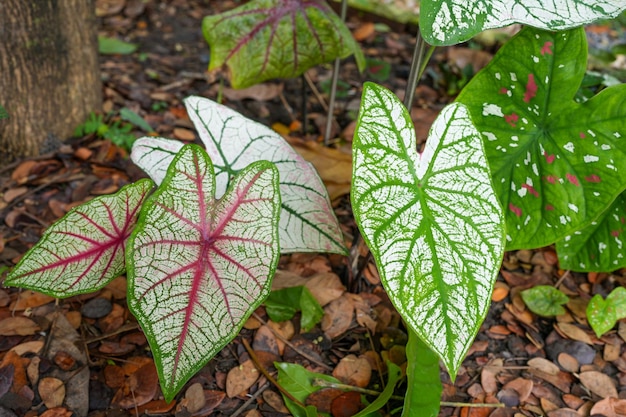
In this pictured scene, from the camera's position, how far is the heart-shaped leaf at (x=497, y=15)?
986mm

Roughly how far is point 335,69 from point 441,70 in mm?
716

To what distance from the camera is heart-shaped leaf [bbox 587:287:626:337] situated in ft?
4.53

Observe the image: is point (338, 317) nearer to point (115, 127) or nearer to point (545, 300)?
point (545, 300)

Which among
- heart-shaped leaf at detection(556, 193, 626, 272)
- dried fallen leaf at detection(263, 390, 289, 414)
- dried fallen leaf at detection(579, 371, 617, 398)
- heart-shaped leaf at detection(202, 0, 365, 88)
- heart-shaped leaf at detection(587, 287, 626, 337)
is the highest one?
heart-shaped leaf at detection(202, 0, 365, 88)

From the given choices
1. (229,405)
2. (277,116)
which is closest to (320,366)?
(229,405)

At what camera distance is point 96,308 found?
135 cm

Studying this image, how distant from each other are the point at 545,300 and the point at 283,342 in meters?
0.67

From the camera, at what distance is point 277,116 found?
2072 mm

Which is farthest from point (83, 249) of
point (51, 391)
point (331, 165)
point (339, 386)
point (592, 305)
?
point (592, 305)

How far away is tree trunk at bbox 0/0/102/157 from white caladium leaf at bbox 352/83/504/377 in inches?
41.1

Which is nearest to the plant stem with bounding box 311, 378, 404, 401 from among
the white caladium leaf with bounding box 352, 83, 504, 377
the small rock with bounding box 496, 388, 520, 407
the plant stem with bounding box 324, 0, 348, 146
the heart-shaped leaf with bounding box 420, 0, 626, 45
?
the small rock with bounding box 496, 388, 520, 407

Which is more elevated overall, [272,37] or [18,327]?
[272,37]

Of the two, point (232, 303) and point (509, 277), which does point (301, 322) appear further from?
point (509, 277)

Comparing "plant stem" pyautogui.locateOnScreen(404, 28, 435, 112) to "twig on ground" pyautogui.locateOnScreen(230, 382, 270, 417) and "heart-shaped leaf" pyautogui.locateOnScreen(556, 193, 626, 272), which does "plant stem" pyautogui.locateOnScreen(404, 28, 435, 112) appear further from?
"twig on ground" pyautogui.locateOnScreen(230, 382, 270, 417)
